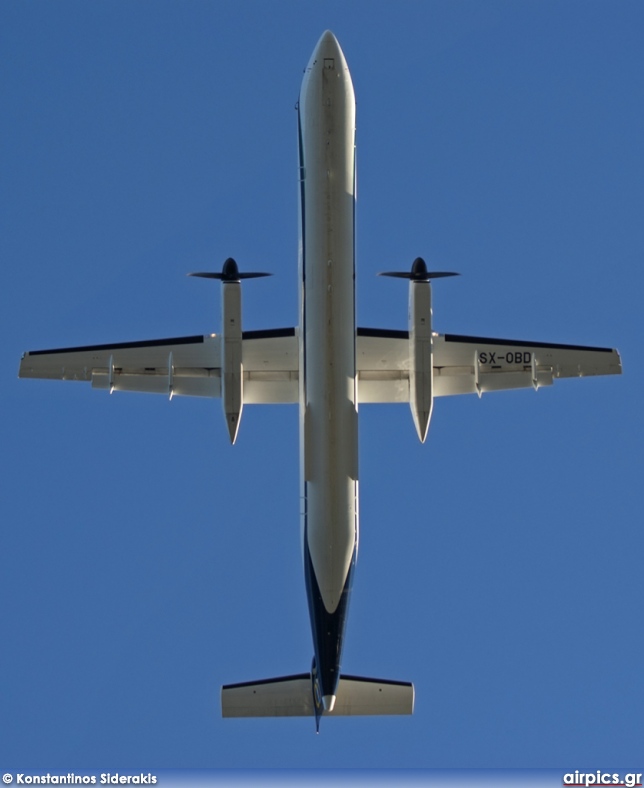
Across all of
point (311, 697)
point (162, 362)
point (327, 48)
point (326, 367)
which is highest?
point (327, 48)

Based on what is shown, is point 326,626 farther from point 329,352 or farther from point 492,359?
point 492,359

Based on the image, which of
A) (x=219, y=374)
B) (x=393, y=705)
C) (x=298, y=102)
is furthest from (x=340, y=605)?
(x=298, y=102)

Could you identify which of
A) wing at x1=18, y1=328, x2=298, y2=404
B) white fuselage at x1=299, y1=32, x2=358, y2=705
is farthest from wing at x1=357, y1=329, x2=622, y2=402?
white fuselage at x1=299, y1=32, x2=358, y2=705

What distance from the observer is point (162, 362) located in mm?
28688

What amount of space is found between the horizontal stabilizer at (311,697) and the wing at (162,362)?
6901mm

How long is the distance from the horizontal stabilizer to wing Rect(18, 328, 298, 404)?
6901 mm

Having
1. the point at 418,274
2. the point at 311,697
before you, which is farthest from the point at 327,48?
the point at 311,697

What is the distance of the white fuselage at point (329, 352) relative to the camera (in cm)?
2503

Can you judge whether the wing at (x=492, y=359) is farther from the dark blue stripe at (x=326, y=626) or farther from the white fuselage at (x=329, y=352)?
the dark blue stripe at (x=326, y=626)

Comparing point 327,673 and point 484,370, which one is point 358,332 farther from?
point 327,673

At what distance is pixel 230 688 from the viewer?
1072 inches

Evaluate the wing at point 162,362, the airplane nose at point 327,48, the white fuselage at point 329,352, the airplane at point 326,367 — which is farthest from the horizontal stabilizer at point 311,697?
the airplane nose at point 327,48

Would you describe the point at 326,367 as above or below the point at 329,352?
below

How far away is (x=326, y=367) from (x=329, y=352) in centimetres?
31
